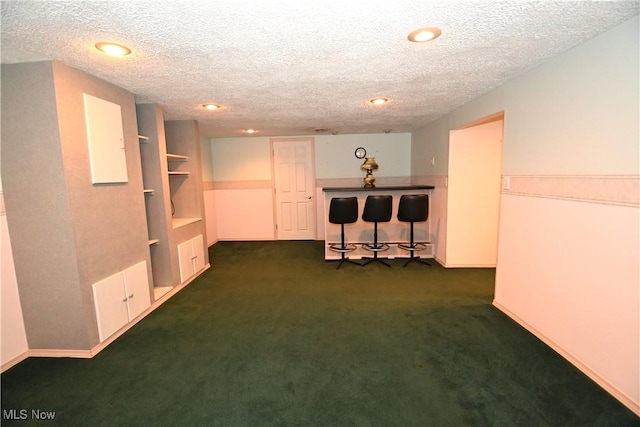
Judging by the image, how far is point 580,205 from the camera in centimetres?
182

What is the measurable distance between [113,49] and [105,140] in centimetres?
81

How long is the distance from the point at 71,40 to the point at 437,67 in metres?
2.36

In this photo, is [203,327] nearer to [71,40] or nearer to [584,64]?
[71,40]

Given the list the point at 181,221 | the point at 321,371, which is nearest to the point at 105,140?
the point at 181,221

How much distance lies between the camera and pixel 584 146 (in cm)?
179

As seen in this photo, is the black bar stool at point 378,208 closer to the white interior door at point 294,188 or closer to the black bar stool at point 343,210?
the black bar stool at point 343,210

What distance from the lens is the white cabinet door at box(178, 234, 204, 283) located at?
3.43 metres

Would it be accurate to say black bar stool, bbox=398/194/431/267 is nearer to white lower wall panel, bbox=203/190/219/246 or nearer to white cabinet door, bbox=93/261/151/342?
white cabinet door, bbox=93/261/151/342

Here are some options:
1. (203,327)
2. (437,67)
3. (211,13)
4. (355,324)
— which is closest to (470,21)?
(437,67)

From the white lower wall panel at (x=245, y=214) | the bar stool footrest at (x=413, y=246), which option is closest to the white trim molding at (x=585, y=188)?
the bar stool footrest at (x=413, y=246)

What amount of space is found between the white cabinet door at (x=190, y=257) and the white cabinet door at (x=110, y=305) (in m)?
0.98

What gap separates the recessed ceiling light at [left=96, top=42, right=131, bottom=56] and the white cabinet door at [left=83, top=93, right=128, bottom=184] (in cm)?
54

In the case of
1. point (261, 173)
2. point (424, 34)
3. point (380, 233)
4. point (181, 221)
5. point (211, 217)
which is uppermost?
point (424, 34)

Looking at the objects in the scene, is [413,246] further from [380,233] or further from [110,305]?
[110,305]
